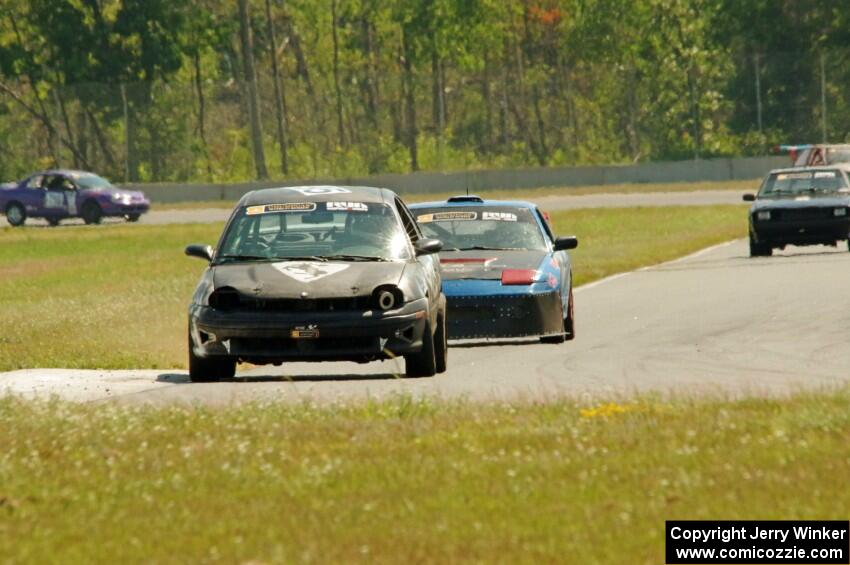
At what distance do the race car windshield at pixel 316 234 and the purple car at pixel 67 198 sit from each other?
122 feet

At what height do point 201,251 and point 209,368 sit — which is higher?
A: point 201,251

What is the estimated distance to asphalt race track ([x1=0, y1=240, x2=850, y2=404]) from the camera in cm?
1331

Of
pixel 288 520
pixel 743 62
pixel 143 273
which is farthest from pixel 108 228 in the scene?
pixel 288 520

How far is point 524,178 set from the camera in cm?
6406

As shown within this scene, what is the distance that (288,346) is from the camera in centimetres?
1338

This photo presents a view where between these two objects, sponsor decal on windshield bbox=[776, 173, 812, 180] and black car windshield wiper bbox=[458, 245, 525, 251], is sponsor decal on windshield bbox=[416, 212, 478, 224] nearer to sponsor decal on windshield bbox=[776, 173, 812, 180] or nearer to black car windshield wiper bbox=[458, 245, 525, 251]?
black car windshield wiper bbox=[458, 245, 525, 251]

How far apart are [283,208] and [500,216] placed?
4210mm

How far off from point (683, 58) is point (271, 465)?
63.5 m

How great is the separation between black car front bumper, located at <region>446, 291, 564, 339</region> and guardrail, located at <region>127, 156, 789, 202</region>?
137 ft

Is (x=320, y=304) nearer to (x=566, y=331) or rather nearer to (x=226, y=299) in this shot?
(x=226, y=299)

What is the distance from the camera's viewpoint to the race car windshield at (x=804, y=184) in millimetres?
30578

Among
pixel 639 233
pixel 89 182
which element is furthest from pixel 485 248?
pixel 89 182

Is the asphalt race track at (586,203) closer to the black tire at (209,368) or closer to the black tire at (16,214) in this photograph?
the black tire at (16,214)

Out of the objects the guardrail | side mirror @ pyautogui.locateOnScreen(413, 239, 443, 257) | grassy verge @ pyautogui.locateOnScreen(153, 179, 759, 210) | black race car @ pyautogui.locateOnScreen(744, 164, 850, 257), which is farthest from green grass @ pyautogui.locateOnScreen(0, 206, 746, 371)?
the guardrail
